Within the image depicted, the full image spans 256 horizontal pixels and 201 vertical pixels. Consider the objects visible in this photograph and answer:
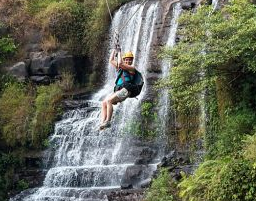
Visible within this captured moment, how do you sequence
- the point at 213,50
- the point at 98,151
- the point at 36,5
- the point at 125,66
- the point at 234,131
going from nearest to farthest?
the point at 125,66, the point at 213,50, the point at 234,131, the point at 98,151, the point at 36,5

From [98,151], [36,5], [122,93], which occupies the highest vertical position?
[36,5]

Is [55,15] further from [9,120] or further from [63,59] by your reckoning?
[9,120]

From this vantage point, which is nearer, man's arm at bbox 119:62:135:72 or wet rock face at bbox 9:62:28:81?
man's arm at bbox 119:62:135:72

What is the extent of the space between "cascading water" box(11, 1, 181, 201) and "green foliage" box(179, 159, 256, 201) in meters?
4.44

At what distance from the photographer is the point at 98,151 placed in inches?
650

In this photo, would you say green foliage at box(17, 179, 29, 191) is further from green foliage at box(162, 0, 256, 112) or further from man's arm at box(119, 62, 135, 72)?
man's arm at box(119, 62, 135, 72)

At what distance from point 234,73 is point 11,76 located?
1119 cm

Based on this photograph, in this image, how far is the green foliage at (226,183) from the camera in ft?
30.5

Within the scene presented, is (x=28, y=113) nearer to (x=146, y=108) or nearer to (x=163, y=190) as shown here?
(x=146, y=108)

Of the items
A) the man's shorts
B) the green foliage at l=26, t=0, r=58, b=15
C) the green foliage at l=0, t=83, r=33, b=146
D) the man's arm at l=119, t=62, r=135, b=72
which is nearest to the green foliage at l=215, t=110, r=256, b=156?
the man's shorts

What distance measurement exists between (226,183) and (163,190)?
8.69 ft

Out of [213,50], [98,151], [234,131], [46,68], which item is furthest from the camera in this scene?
[46,68]

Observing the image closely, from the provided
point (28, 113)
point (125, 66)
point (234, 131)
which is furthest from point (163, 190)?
point (28, 113)

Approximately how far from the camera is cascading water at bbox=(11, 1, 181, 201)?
15102 mm
